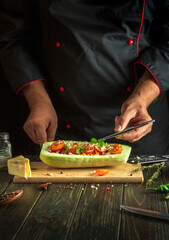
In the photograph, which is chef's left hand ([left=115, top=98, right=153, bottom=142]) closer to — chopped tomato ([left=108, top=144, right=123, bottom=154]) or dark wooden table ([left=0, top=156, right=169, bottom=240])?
chopped tomato ([left=108, top=144, right=123, bottom=154])

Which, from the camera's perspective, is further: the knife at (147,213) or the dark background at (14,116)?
the dark background at (14,116)

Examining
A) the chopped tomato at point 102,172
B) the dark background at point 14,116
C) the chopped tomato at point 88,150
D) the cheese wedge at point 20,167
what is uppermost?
the cheese wedge at point 20,167

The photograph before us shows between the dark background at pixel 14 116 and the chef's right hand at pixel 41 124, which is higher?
the chef's right hand at pixel 41 124

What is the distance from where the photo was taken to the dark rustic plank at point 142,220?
1196 millimetres

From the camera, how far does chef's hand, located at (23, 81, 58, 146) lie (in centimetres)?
210

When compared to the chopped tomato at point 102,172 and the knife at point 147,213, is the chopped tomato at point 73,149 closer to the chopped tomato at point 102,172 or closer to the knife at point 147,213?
the chopped tomato at point 102,172

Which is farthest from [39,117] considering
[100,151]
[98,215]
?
[98,215]

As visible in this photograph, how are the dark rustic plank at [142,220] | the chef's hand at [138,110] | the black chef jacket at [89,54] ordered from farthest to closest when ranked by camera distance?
the black chef jacket at [89,54] → the chef's hand at [138,110] → the dark rustic plank at [142,220]

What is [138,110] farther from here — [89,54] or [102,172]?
[89,54]

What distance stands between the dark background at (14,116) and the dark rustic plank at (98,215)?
5.10 ft

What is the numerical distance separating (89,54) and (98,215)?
127 centimetres

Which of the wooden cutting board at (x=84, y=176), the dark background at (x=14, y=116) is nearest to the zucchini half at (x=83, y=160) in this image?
the wooden cutting board at (x=84, y=176)

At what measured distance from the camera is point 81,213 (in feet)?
4.55

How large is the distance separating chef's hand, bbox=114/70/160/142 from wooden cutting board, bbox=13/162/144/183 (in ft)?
0.70
